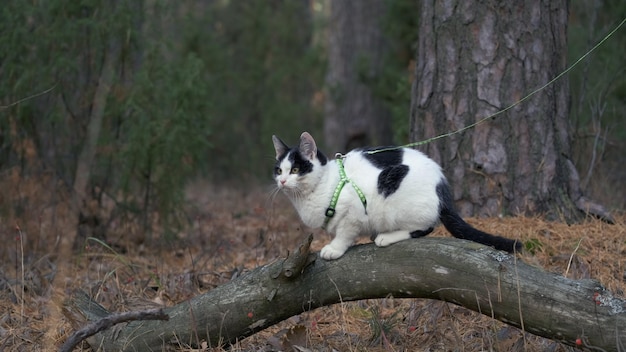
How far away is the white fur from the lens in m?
3.63

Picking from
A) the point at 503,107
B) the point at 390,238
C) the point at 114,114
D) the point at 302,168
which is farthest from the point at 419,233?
the point at 114,114

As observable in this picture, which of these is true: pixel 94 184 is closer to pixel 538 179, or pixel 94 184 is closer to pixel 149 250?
pixel 149 250

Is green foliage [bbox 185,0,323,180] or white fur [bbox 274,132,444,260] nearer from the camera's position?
white fur [bbox 274,132,444,260]

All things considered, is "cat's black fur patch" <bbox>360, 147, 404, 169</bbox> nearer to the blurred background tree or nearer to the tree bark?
the tree bark

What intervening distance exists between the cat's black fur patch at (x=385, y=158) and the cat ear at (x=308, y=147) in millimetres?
281

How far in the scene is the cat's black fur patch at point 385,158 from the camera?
376cm

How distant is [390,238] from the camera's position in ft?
11.9

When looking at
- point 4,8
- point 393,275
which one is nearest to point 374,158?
point 393,275

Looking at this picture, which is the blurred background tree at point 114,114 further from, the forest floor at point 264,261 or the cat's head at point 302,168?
the cat's head at point 302,168

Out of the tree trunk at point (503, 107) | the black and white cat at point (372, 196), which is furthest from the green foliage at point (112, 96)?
the black and white cat at point (372, 196)

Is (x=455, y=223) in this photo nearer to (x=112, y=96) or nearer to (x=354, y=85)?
(x=112, y=96)

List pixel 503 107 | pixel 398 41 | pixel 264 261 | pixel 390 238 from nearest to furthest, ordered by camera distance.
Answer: pixel 390 238, pixel 503 107, pixel 264 261, pixel 398 41

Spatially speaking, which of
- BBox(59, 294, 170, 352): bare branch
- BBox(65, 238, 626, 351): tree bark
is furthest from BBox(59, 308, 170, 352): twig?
BBox(65, 238, 626, 351): tree bark

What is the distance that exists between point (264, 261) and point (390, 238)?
2.13m
